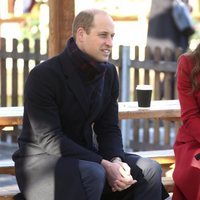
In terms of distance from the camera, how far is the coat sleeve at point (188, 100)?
3.84m

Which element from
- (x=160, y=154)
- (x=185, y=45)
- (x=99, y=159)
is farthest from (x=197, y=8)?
(x=99, y=159)

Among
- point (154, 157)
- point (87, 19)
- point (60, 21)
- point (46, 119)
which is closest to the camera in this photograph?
point (46, 119)

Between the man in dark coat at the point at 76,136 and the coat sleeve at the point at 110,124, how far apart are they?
1 cm

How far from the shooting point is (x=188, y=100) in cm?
385

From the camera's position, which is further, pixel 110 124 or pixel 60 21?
pixel 60 21

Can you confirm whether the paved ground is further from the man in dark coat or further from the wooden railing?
the man in dark coat

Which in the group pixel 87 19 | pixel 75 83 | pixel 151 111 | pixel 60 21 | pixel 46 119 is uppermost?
pixel 87 19

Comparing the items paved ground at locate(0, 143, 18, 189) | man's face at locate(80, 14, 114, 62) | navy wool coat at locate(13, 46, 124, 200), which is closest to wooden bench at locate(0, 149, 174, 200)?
navy wool coat at locate(13, 46, 124, 200)

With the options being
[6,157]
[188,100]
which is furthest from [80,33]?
[6,157]

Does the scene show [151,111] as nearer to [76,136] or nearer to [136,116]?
[136,116]

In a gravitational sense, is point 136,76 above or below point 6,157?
above

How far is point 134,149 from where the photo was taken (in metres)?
7.77

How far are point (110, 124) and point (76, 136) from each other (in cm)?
28

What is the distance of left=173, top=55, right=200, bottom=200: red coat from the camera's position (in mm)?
3787
